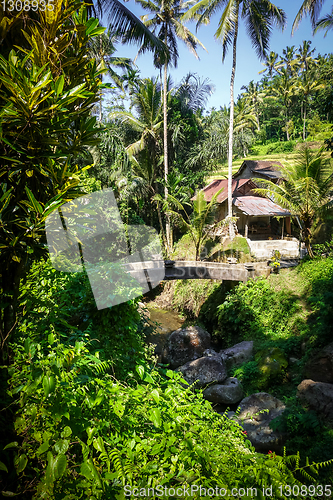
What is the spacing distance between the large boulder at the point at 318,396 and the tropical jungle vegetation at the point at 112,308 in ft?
0.82

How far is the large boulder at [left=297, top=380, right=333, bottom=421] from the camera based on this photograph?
504 cm

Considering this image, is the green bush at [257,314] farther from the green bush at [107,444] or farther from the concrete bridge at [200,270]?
the green bush at [107,444]

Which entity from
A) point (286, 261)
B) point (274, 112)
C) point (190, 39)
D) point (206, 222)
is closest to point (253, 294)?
point (286, 261)

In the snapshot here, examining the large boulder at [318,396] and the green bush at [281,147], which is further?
the green bush at [281,147]

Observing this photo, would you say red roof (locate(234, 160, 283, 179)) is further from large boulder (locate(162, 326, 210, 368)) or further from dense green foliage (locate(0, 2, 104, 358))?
dense green foliage (locate(0, 2, 104, 358))

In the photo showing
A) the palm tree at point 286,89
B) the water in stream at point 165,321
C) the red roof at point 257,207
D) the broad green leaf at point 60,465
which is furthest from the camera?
the palm tree at point 286,89

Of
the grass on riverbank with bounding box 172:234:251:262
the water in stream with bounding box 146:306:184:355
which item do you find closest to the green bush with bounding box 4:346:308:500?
the water in stream with bounding box 146:306:184:355

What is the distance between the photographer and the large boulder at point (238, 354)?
7793mm

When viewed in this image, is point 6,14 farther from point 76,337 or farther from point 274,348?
point 274,348

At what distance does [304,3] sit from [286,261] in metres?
9.39

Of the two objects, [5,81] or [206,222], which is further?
[206,222]

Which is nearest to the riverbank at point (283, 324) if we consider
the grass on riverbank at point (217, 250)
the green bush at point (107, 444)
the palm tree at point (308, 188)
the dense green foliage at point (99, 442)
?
the grass on riverbank at point (217, 250)

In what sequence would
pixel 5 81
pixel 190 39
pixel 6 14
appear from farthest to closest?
pixel 190 39 < pixel 6 14 < pixel 5 81

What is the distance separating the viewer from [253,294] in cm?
950
